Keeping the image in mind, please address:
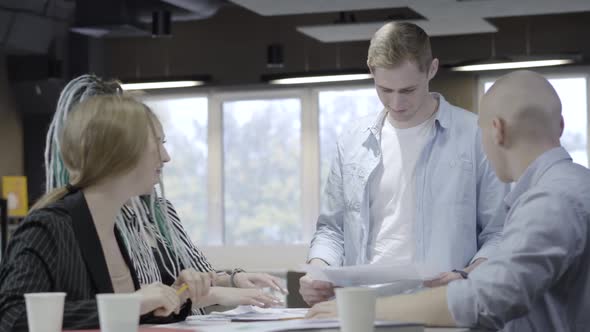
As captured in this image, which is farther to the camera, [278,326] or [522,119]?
[522,119]

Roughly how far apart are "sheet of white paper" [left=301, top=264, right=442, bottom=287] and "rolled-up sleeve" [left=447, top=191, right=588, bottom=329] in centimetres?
38

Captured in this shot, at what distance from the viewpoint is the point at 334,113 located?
11.6m

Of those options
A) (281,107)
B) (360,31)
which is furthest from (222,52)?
(360,31)

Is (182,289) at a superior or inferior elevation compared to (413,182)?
inferior

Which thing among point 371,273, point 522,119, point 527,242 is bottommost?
point 371,273

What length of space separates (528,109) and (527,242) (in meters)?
0.36

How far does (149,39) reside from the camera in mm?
12430

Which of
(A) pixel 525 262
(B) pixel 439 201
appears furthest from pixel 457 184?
(A) pixel 525 262

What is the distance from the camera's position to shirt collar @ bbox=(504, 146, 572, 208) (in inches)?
90.4

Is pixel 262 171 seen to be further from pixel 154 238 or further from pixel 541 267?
pixel 541 267

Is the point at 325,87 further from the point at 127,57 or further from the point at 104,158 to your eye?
the point at 104,158

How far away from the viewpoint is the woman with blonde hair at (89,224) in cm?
A: 230

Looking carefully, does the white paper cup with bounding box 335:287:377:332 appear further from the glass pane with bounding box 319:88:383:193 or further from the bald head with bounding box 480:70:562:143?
the glass pane with bounding box 319:88:383:193

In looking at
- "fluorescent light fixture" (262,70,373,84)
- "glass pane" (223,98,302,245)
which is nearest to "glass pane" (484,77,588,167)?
"fluorescent light fixture" (262,70,373,84)
